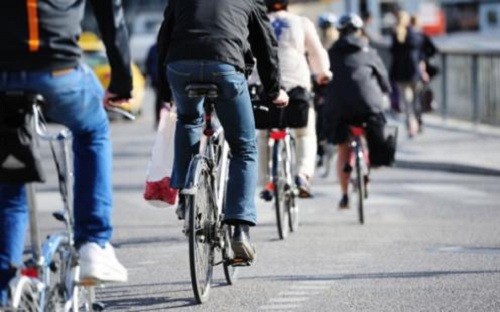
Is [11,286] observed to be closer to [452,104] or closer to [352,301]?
[352,301]

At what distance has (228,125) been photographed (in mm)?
8898

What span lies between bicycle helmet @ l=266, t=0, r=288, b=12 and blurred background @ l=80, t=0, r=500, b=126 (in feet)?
40.7

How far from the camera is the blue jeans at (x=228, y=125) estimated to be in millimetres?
Result: 8750

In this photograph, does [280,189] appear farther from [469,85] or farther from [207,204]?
[469,85]

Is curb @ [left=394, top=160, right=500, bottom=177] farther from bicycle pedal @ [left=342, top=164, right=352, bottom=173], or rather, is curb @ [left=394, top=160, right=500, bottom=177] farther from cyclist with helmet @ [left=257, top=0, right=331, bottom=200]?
cyclist with helmet @ [left=257, top=0, right=331, bottom=200]

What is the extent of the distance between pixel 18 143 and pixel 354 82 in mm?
8380

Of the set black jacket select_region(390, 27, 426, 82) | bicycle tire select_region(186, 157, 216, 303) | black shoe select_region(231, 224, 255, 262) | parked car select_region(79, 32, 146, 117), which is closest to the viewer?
bicycle tire select_region(186, 157, 216, 303)

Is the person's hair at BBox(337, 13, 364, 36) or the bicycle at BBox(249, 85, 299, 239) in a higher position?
the person's hair at BBox(337, 13, 364, 36)

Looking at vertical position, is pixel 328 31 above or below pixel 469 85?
above

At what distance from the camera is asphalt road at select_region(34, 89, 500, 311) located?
350 inches

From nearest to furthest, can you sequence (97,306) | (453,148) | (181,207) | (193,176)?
1. (97,306)
2. (193,176)
3. (181,207)
4. (453,148)

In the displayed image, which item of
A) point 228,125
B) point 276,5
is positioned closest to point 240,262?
point 228,125

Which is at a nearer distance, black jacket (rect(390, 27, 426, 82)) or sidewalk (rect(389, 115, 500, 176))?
sidewalk (rect(389, 115, 500, 176))

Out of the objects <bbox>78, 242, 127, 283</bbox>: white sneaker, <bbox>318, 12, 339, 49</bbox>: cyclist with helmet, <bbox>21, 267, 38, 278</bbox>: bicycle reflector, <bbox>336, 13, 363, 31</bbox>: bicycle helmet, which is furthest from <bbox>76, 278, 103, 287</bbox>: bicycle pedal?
<bbox>318, 12, 339, 49</bbox>: cyclist with helmet
